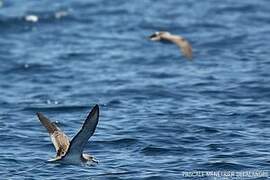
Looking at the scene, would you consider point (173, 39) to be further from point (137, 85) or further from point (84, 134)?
point (84, 134)

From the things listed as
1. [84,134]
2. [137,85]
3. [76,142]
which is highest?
[84,134]

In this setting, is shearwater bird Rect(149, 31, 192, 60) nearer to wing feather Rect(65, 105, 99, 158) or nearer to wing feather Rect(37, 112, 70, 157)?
wing feather Rect(37, 112, 70, 157)

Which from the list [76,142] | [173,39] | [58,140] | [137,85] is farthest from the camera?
[173,39]

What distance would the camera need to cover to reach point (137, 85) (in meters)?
21.2

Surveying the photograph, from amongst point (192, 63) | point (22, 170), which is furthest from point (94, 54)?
point (22, 170)

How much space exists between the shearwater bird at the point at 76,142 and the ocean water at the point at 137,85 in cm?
52

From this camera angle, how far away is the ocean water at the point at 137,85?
606 inches

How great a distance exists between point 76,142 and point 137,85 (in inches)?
310

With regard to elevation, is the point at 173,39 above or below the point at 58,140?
above

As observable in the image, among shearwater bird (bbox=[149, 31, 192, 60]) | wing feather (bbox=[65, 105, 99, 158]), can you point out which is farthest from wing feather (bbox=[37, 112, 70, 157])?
shearwater bird (bbox=[149, 31, 192, 60])

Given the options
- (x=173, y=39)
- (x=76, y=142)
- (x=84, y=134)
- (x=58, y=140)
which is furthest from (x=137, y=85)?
(x=84, y=134)

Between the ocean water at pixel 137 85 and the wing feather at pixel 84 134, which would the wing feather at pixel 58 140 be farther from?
the ocean water at pixel 137 85

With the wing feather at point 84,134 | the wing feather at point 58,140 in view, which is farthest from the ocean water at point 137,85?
the wing feather at point 84,134

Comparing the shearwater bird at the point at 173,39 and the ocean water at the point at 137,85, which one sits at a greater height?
the shearwater bird at the point at 173,39
